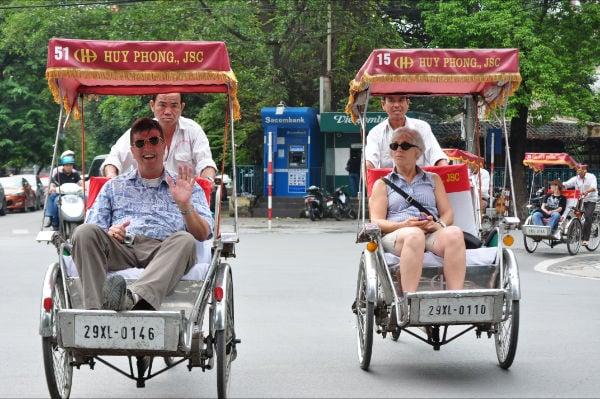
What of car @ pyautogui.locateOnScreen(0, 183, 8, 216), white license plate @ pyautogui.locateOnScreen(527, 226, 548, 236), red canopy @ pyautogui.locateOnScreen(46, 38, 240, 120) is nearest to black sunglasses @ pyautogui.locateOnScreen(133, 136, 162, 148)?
red canopy @ pyautogui.locateOnScreen(46, 38, 240, 120)

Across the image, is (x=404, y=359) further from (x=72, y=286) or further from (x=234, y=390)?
(x=72, y=286)

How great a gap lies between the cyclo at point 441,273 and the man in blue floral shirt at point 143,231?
1446 millimetres

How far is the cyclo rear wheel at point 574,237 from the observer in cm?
1914

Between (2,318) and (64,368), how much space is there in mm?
4084

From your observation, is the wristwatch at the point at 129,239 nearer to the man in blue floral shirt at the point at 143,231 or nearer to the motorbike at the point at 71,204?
the man in blue floral shirt at the point at 143,231

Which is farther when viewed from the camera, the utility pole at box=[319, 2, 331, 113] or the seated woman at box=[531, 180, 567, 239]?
the utility pole at box=[319, 2, 331, 113]

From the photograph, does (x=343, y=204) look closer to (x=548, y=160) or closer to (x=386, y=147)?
(x=548, y=160)

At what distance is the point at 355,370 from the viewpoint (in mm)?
7598

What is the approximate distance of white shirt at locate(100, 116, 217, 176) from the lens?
8.02 meters

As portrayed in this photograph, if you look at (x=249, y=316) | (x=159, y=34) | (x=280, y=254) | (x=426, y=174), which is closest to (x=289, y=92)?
(x=159, y=34)

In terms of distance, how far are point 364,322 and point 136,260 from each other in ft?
6.42

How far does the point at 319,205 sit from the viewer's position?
30.2 metres

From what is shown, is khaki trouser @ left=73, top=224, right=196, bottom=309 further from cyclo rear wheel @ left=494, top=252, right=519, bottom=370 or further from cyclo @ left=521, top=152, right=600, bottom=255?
cyclo @ left=521, top=152, right=600, bottom=255

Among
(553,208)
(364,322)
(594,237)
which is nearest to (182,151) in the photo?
(364,322)
